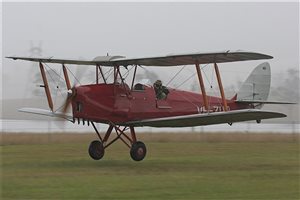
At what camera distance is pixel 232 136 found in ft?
99.6

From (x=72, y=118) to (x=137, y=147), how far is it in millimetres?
1918

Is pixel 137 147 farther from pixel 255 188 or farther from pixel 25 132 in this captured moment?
pixel 25 132

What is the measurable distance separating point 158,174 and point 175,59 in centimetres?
389

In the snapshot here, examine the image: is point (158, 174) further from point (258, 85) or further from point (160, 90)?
point (258, 85)

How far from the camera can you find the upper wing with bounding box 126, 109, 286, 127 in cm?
1520

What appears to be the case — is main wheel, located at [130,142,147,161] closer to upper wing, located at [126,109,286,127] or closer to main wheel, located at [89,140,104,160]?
upper wing, located at [126,109,286,127]

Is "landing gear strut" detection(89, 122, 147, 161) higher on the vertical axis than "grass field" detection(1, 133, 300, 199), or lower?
higher

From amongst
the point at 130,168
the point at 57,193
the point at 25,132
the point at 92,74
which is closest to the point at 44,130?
the point at 25,132

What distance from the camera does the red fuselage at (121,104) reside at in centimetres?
1630

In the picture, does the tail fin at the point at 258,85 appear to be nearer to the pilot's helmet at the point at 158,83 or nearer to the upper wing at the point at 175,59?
the pilot's helmet at the point at 158,83

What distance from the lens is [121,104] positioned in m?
16.8

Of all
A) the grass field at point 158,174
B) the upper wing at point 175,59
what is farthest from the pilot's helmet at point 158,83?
the grass field at point 158,174

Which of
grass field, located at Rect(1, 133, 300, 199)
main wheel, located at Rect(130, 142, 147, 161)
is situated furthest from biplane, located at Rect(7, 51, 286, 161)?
grass field, located at Rect(1, 133, 300, 199)

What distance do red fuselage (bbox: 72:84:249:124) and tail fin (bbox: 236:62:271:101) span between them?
417 centimetres
